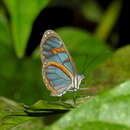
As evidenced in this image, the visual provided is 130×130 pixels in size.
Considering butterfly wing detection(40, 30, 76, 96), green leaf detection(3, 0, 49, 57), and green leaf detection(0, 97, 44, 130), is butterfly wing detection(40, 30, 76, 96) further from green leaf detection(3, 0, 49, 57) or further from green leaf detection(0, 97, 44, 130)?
green leaf detection(3, 0, 49, 57)

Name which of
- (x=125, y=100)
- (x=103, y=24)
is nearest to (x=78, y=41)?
(x=103, y=24)

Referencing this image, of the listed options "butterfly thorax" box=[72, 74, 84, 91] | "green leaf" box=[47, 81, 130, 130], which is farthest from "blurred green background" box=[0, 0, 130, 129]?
"green leaf" box=[47, 81, 130, 130]

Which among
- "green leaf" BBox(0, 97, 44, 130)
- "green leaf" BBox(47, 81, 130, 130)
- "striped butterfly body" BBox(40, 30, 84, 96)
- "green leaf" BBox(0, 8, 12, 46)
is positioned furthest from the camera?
"green leaf" BBox(0, 8, 12, 46)

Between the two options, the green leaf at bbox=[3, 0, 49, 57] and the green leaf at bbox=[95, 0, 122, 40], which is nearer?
the green leaf at bbox=[3, 0, 49, 57]

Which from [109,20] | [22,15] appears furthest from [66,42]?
[22,15]

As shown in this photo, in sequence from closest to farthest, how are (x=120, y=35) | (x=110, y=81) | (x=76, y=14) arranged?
(x=110, y=81)
(x=120, y=35)
(x=76, y=14)

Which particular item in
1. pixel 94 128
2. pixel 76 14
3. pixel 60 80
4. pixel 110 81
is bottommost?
pixel 76 14

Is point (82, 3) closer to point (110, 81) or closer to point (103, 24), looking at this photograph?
point (103, 24)
